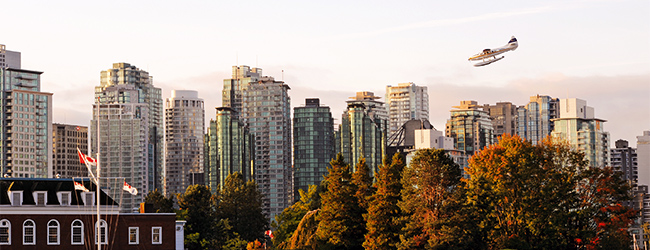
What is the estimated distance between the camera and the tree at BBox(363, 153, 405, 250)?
88438 millimetres

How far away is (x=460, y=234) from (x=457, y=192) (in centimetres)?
372

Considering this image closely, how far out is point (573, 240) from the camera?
9231 centimetres

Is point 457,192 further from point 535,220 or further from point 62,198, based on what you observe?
point 62,198

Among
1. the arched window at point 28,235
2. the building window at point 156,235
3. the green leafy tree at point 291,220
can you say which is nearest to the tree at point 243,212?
the green leafy tree at point 291,220

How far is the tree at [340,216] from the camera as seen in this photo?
91.3 m

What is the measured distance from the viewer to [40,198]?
10381 centimetres

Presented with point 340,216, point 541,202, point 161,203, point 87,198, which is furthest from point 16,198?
point 541,202

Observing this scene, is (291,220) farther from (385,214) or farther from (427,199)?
(427,199)

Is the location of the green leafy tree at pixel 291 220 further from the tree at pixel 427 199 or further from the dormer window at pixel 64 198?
the tree at pixel 427 199

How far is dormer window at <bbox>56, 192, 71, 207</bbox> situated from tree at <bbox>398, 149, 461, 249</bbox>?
37.4m

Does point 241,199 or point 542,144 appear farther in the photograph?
point 241,199

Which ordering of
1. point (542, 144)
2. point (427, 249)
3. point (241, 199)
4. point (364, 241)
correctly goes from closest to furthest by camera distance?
point (427, 249)
point (364, 241)
point (542, 144)
point (241, 199)

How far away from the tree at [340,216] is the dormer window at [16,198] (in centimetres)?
3208

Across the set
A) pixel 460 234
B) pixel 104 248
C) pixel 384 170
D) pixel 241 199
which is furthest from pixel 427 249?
pixel 241 199
